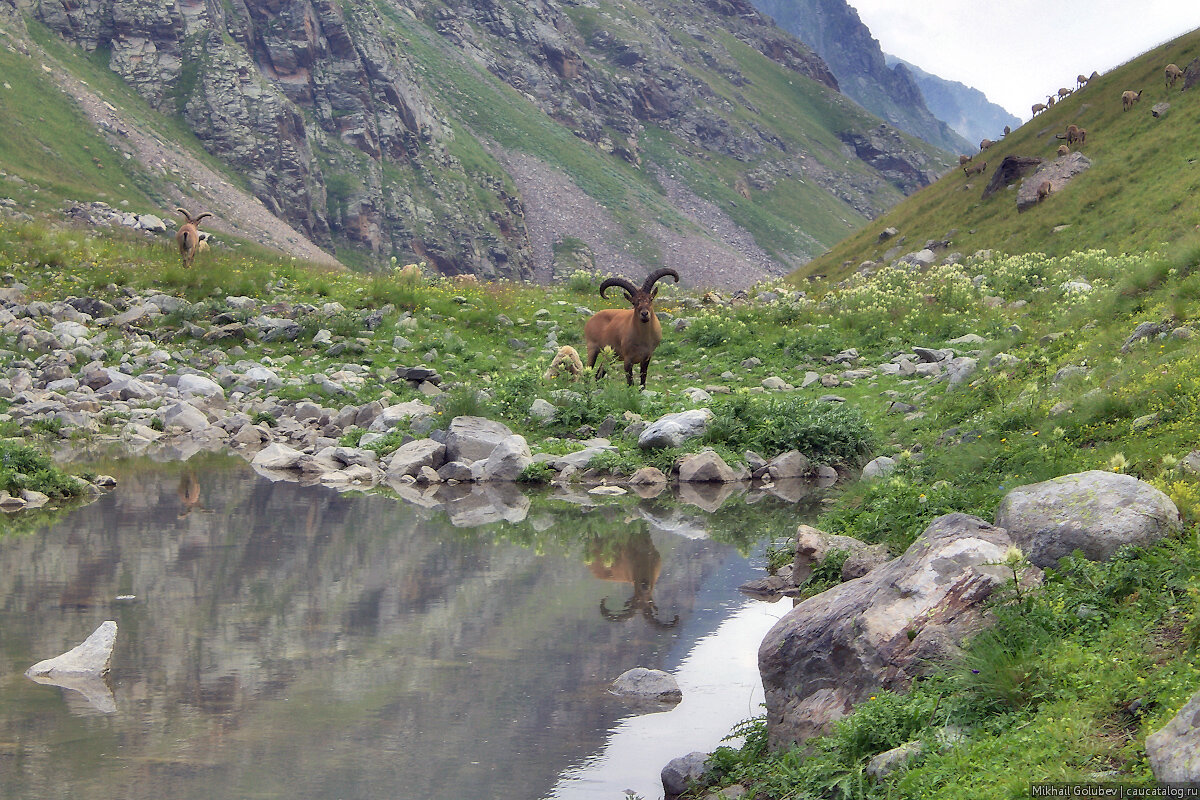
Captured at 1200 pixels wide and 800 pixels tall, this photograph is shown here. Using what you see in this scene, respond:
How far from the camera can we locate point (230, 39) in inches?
5167

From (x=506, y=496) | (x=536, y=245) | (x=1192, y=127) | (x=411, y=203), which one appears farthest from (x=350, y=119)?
(x=506, y=496)

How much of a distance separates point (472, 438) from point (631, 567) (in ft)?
25.6

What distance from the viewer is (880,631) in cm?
730

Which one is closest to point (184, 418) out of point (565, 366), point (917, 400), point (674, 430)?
point (565, 366)

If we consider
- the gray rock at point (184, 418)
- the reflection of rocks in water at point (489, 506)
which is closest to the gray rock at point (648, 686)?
the reflection of rocks in water at point (489, 506)

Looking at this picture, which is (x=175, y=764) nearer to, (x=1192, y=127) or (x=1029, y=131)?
(x=1192, y=127)

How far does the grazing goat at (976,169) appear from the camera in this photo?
64.4m

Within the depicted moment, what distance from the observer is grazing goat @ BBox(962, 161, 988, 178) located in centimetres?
6438

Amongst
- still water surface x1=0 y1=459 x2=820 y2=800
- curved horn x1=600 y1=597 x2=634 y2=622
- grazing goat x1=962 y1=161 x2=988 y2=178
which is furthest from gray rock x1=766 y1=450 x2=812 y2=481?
grazing goat x1=962 y1=161 x2=988 y2=178

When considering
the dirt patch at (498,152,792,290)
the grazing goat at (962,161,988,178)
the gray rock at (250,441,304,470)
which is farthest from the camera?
the dirt patch at (498,152,792,290)

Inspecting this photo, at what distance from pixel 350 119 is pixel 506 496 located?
135666mm

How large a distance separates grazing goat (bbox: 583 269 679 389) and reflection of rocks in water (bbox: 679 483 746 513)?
602 centimetres

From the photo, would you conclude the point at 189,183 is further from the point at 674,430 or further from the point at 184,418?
the point at 674,430

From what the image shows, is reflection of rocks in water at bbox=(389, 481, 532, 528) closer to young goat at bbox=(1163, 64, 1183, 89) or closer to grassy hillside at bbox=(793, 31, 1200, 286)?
grassy hillside at bbox=(793, 31, 1200, 286)
